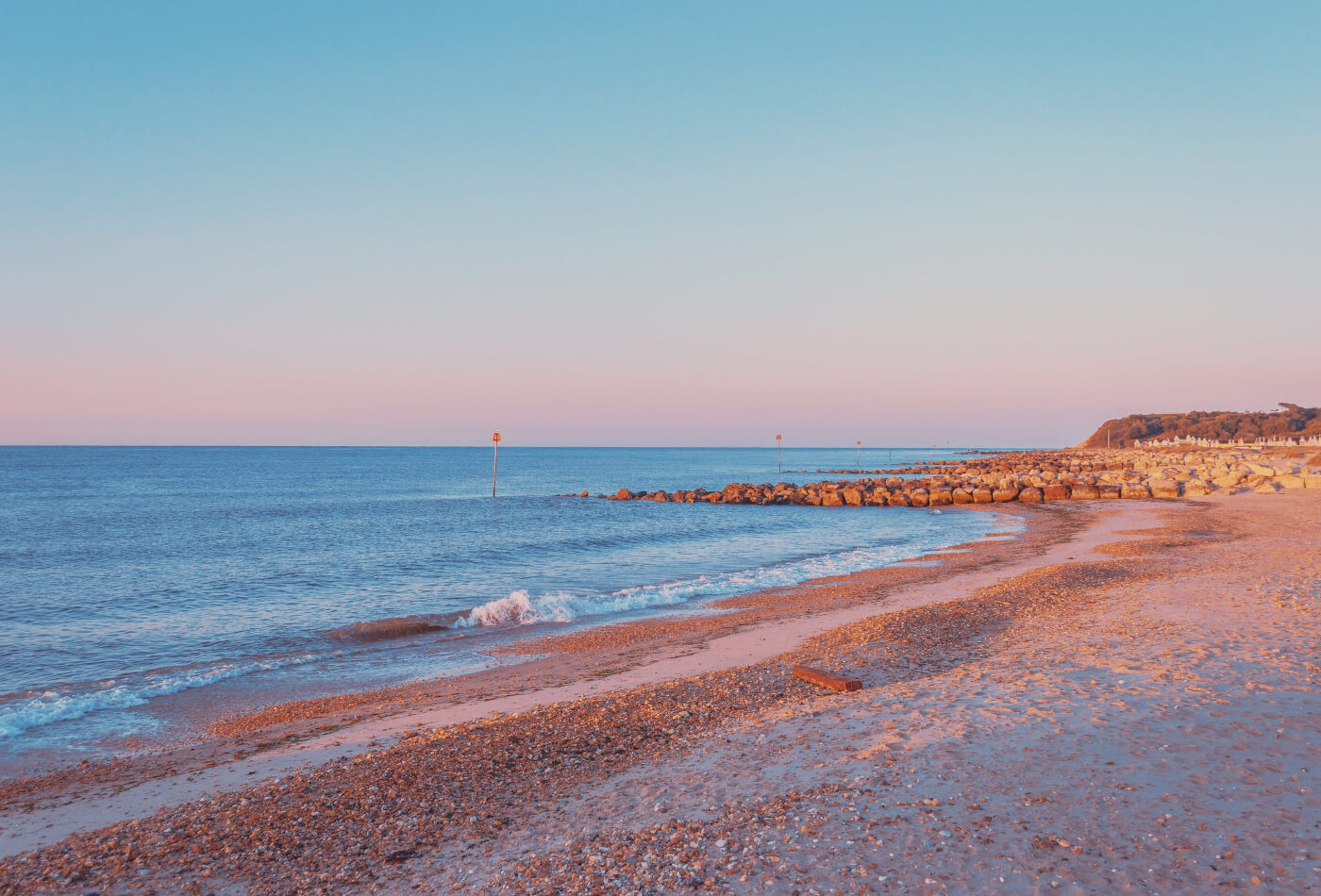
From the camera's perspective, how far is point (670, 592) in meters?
19.5

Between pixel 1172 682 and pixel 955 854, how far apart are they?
17.3 ft

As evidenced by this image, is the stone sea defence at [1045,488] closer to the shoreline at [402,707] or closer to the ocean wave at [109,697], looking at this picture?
the shoreline at [402,707]

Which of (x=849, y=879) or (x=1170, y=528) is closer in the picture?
(x=849, y=879)

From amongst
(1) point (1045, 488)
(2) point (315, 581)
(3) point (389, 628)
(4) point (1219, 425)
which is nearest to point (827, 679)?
(3) point (389, 628)

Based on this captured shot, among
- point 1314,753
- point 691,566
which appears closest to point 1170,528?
point 691,566

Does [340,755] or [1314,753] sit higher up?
[1314,753]

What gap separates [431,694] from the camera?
10.8 meters

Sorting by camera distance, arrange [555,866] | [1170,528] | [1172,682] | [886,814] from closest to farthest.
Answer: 1. [555,866]
2. [886,814]
3. [1172,682]
4. [1170,528]

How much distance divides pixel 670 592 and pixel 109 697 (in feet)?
→ 39.7

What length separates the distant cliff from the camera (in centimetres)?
11600

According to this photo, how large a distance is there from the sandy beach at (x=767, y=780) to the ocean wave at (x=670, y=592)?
4.84m

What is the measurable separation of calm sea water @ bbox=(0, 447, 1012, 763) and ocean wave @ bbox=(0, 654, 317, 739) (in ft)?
0.13

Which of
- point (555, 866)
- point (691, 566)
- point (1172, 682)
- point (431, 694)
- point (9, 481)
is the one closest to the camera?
point (555, 866)

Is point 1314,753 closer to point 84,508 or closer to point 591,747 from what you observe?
point 591,747
